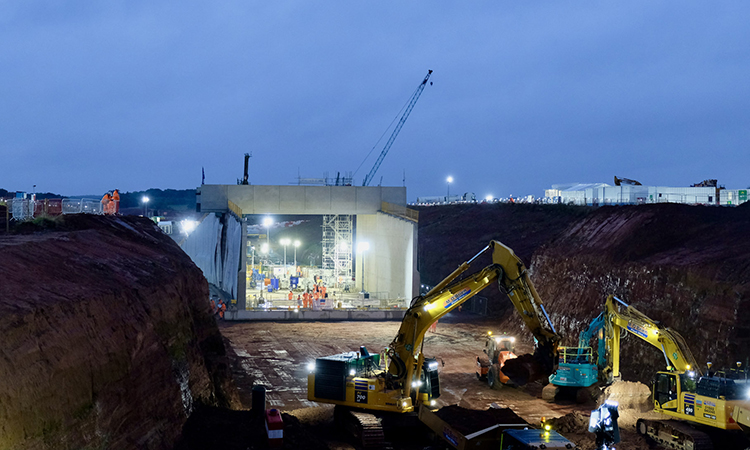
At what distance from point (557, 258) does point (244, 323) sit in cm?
1997

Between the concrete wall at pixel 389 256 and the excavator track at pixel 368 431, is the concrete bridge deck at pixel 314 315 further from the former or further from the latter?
the excavator track at pixel 368 431

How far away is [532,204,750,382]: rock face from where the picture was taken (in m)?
23.5

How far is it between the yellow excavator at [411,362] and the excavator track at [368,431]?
0.07 m

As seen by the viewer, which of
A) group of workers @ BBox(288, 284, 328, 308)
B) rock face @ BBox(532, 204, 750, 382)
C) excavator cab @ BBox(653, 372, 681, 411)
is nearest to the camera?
excavator cab @ BBox(653, 372, 681, 411)

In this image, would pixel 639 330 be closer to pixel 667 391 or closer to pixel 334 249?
pixel 667 391

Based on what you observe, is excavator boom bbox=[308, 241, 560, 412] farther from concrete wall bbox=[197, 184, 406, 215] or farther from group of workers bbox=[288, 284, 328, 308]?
concrete wall bbox=[197, 184, 406, 215]

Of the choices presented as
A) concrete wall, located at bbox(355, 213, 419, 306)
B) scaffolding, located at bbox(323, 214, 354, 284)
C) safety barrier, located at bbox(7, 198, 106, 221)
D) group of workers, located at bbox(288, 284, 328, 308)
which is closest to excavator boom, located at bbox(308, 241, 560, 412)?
safety barrier, located at bbox(7, 198, 106, 221)

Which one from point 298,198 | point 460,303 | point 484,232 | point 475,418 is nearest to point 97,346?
point 475,418

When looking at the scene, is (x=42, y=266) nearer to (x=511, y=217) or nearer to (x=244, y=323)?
(x=244, y=323)

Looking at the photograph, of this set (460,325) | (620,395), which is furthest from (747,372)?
(460,325)

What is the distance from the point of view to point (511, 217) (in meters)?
67.0

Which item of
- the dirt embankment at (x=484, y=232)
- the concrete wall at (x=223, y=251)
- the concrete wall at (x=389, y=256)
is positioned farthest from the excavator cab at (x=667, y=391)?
the concrete wall at (x=223, y=251)

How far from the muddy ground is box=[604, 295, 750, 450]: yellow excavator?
997 mm

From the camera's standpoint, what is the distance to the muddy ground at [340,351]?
1930 cm
